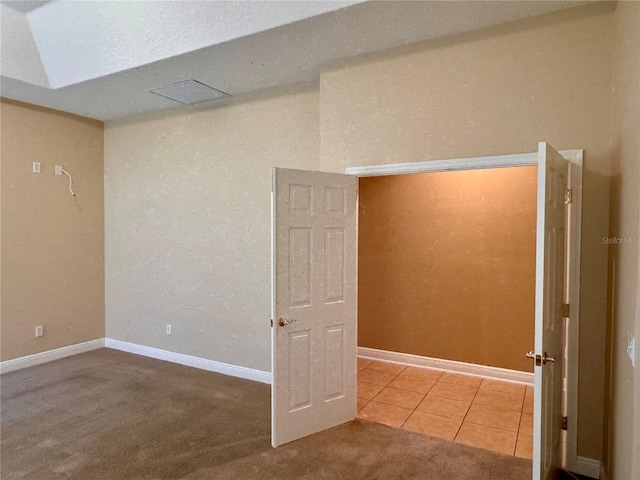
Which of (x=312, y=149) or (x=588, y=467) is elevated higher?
(x=312, y=149)

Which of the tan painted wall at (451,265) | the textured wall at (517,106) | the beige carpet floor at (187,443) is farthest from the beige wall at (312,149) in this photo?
the tan painted wall at (451,265)

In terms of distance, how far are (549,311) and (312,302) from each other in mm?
1558

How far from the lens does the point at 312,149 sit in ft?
12.7

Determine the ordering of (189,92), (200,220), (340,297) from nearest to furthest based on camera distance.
Result: 1. (340,297)
2. (189,92)
3. (200,220)

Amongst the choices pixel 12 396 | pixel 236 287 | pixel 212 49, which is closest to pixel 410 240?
pixel 236 287

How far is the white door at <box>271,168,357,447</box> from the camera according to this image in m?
2.86

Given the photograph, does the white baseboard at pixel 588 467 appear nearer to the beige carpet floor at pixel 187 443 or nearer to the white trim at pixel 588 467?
the white trim at pixel 588 467

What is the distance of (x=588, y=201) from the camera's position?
2570 mm

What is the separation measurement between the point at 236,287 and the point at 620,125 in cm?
355

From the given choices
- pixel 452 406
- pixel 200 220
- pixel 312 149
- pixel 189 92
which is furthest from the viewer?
pixel 200 220

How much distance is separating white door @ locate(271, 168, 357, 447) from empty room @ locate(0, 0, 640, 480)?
2 centimetres

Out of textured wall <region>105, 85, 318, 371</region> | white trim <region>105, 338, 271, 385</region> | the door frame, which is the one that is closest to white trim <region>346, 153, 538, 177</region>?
the door frame

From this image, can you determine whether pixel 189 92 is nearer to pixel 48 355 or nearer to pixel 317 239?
pixel 317 239

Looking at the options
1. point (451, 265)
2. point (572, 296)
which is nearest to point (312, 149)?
point (451, 265)
